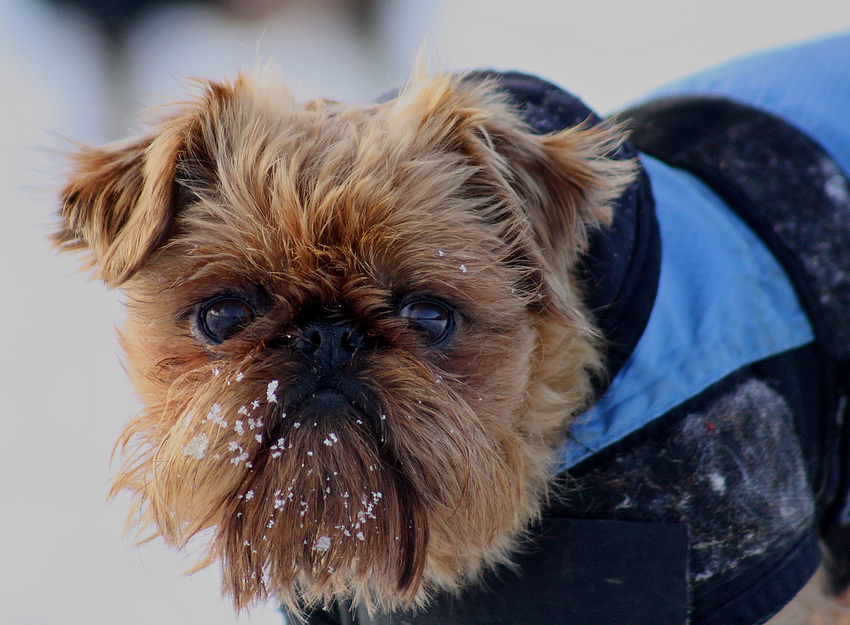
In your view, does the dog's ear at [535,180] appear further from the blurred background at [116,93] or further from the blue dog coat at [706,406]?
the blurred background at [116,93]

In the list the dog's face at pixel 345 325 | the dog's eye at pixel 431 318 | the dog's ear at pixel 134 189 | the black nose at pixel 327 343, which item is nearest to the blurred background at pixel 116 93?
the dog's ear at pixel 134 189

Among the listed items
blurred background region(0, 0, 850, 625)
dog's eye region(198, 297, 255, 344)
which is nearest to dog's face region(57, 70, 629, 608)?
dog's eye region(198, 297, 255, 344)

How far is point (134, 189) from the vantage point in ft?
7.23

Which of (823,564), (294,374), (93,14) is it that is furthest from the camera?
(93,14)

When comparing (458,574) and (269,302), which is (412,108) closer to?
(269,302)

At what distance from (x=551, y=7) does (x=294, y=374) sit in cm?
819

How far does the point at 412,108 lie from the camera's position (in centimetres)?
233

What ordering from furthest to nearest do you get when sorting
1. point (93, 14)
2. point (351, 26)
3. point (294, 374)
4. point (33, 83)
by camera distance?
point (351, 26) → point (93, 14) → point (33, 83) → point (294, 374)

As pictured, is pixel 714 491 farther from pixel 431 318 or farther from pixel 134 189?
pixel 134 189

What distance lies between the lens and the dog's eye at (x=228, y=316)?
206cm

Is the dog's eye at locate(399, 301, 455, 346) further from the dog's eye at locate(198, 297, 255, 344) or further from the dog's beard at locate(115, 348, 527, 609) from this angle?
the dog's eye at locate(198, 297, 255, 344)

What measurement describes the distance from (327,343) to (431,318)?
31cm

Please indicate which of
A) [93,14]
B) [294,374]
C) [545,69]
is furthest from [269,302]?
[93,14]

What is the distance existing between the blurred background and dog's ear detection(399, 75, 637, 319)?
1.57 ft
